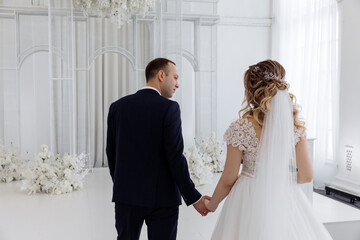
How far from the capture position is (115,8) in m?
6.83

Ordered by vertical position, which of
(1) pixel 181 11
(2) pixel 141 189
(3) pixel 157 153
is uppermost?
(1) pixel 181 11

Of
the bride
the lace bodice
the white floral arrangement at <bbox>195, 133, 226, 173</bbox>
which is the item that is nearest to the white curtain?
the white floral arrangement at <bbox>195, 133, 226, 173</bbox>

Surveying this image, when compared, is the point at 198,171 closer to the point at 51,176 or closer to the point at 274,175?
the point at 51,176

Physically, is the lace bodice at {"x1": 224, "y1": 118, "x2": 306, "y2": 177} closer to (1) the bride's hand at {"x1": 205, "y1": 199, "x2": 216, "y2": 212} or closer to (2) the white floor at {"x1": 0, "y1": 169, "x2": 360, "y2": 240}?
(1) the bride's hand at {"x1": 205, "y1": 199, "x2": 216, "y2": 212}

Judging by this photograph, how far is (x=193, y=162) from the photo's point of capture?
6453mm

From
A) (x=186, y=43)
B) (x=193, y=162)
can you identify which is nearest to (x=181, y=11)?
(x=186, y=43)

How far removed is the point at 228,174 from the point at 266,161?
27cm

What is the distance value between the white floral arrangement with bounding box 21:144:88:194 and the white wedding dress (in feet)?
12.6

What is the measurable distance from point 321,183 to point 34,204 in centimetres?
510

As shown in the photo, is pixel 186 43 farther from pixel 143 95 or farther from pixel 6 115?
pixel 143 95

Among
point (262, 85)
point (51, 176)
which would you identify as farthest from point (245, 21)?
point (262, 85)

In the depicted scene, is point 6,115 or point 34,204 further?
point 6,115

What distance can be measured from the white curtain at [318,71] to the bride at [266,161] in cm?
515

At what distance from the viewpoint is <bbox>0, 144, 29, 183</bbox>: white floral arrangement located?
690cm
